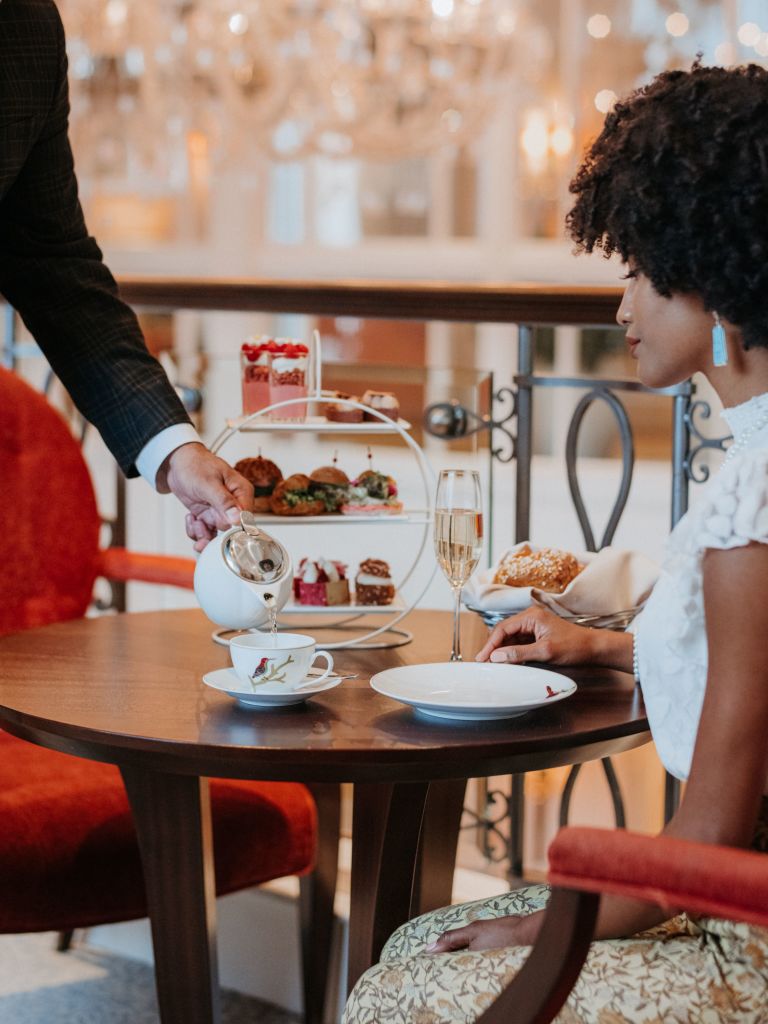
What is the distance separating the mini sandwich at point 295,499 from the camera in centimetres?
172

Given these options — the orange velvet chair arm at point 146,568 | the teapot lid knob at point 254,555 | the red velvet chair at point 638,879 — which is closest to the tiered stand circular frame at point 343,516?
the teapot lid knob at point 254,555

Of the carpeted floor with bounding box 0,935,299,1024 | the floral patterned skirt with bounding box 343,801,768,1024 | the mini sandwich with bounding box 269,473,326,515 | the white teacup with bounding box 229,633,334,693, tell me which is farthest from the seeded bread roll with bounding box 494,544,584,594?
the carpeted floor with bounding box 0,935,299,1024

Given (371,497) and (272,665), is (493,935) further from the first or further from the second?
(371,497)

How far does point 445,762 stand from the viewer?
1.28m

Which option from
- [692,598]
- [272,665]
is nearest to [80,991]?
[272,665]

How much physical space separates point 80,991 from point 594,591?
1337 mm

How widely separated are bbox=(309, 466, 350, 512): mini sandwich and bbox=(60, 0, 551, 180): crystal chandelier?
2462 mm

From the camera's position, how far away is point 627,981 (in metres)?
1.14

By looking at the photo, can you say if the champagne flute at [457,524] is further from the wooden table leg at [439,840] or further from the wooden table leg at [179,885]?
the wooden table leg at [179,885]

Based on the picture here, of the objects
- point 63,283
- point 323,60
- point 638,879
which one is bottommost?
point 638,879

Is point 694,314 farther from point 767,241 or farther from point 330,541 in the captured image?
point 330,541

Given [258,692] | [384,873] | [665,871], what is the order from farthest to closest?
[384,873] → [258,692] → [665,871]

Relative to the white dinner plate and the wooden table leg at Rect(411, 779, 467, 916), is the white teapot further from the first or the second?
the wooden table leg at Rect(411, 779, 467, 916)

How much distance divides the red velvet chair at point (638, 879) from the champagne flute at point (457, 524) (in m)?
0.57
